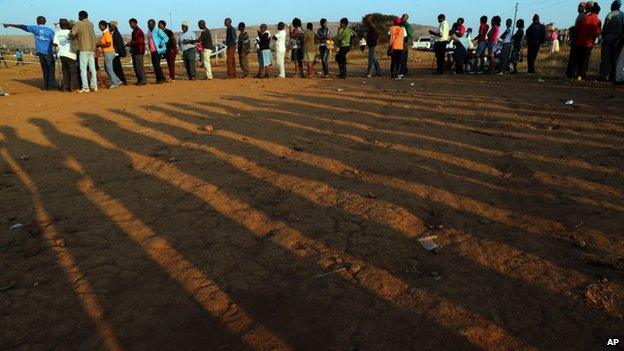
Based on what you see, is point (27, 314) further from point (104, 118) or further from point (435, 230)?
point (104, 118)

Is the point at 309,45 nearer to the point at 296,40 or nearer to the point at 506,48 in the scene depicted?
the point at 296,40

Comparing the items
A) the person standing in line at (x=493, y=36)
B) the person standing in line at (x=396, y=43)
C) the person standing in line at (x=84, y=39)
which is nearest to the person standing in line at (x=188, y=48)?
the person standing in line at (x=84, y=39)

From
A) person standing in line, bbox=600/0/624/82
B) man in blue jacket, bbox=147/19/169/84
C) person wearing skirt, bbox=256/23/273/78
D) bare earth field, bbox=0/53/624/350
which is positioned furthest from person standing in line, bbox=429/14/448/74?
man in blue jacket, bbox=147/19/169/84

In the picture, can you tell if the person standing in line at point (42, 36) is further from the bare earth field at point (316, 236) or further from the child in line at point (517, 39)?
the child in line at point (517, 39)

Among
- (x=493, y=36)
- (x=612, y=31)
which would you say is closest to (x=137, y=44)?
(x=493, y=36)

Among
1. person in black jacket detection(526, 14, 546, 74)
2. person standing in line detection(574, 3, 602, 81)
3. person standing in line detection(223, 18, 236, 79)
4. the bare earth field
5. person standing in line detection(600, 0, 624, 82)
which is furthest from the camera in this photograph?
person standing in line detection(223, 18, 236, 79)

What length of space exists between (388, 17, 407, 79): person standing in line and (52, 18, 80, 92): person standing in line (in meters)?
7.85

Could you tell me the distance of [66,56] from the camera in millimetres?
9742

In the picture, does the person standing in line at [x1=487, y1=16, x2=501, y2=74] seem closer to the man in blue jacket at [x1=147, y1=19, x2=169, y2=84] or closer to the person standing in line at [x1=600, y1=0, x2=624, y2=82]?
the person standing in line at [x1=600, y1=0, x2=624, y2=82]

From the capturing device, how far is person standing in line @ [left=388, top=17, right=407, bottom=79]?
448 inches

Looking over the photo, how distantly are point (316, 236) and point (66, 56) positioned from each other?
9396 millimetres

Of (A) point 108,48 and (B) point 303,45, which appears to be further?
(B) point 303,45

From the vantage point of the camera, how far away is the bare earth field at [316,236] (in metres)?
2.06

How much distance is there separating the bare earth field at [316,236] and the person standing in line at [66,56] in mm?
4541
